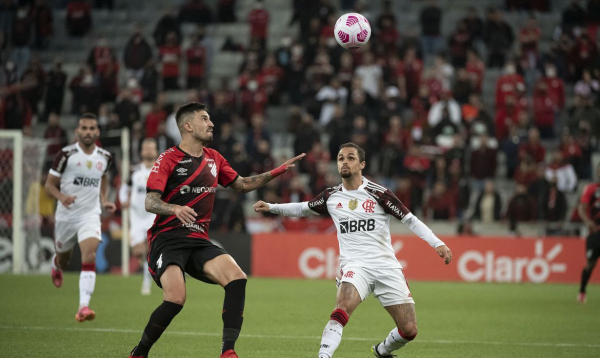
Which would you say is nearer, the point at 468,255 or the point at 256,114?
the point at 468,255

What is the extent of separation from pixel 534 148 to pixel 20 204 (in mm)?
12491

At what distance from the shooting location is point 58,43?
2997 cm

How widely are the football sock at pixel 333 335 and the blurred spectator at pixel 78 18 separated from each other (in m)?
23.4

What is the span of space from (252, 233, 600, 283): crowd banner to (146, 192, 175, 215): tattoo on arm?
40.6 ft

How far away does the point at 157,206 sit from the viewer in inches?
301

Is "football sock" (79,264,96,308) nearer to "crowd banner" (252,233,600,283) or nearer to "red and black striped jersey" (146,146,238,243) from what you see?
"red and black striped jersey" (146,146,238,243)

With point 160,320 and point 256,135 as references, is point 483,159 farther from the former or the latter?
point 160,320

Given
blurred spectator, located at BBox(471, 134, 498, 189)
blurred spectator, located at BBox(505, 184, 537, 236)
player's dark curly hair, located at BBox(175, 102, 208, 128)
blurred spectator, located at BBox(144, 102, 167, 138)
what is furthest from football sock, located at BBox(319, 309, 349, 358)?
blurred spectator, located at BBox(144, 102, 167, 138)

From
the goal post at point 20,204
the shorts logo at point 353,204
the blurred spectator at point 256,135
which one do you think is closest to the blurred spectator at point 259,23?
the blurred spectator at point 256,135

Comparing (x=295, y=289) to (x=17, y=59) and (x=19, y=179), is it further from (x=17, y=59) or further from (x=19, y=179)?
(x=17, y=59)

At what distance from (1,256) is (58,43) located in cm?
1180

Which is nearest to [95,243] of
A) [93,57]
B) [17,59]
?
[93,57]

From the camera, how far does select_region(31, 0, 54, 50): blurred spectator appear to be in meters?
28.9

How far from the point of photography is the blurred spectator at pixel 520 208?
2102 centimetres
